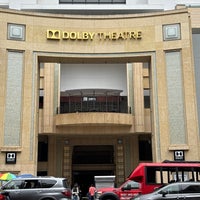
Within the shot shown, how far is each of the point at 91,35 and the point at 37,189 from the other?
45.7ft

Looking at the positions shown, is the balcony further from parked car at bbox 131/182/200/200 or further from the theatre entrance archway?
parked car at bbox 131/182/200/200

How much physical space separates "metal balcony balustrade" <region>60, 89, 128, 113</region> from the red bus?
50.8ft

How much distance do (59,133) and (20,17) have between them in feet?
33.6

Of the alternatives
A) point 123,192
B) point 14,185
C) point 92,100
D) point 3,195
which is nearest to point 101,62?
point 92,100

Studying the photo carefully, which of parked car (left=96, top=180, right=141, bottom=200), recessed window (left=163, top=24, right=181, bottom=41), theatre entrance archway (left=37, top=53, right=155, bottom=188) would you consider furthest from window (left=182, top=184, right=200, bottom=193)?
theatre entrance archway (left=37, top=53, right=155, bottom=188)

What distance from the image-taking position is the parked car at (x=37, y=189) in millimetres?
16078

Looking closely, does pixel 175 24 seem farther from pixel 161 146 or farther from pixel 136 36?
pixel 161 146

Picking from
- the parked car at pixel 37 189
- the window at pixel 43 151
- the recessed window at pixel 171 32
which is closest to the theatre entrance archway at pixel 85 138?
the window at pixel 43 151

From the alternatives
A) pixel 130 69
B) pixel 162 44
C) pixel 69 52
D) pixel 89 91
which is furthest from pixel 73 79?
pixel 162 44

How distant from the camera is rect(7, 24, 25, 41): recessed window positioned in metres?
25.8

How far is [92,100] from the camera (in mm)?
33500

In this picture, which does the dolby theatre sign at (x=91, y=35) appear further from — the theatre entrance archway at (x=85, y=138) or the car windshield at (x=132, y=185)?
the car windshield at (x=132, y=185)

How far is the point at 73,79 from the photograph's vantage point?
→ 3391 cm

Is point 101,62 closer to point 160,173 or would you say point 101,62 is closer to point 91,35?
point 91,35
